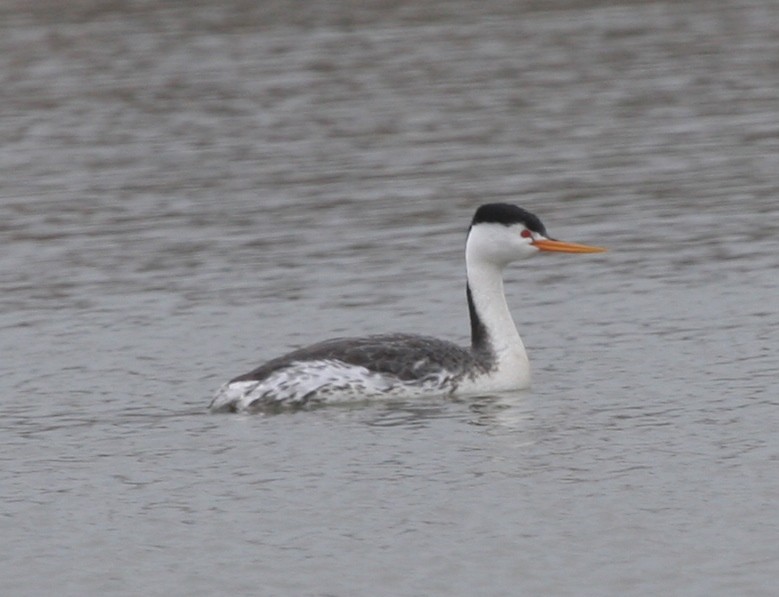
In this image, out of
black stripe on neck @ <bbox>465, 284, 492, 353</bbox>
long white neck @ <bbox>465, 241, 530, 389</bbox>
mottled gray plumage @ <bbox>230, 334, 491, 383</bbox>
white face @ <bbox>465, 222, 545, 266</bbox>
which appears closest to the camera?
mottled gray plumage @ <bbox>230, 334, 491, 383</bbox>

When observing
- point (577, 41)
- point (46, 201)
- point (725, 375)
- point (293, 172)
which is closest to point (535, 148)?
point (293, 172)

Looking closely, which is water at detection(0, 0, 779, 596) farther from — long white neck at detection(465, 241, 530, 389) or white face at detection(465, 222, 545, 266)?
white face at detection(465, 222, 545, 266)

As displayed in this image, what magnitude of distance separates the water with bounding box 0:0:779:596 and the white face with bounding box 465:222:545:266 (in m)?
0.95

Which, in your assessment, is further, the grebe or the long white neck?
the long white neck

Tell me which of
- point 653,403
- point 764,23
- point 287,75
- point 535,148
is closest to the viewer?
point 653,403

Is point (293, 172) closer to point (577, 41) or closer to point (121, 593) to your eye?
point (577, 41)

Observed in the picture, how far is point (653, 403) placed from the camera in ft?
48.1

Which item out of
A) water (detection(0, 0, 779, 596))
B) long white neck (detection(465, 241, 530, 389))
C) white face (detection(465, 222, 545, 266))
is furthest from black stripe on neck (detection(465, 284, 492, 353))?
water (detection(0, 0, 779, 596))

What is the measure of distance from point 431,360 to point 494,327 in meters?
0.80

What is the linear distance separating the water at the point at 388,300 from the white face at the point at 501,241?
0.95m

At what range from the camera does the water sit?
458 inches

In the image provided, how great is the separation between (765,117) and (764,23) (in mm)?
9568

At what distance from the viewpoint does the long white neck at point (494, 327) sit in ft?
51.1

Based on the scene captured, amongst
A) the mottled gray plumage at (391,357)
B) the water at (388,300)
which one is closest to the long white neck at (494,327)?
the mottled gray plumage at (391,357)
